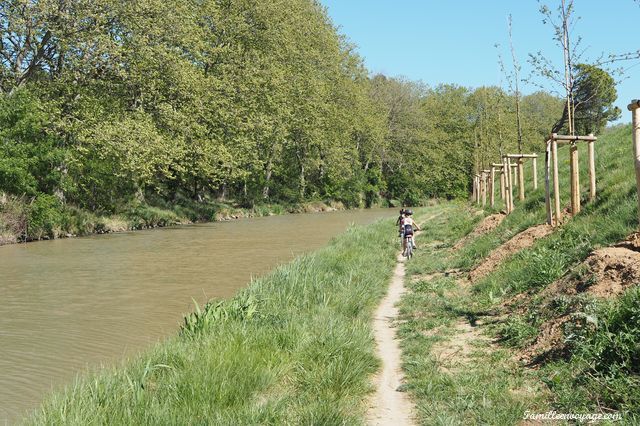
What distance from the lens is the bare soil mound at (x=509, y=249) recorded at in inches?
437

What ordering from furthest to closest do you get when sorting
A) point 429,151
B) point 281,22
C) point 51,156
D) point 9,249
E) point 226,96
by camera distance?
point 429,151, point 281,22, point 226,96, point 51,156, point 9,249

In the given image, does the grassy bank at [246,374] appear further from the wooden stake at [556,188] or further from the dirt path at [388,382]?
the wooden stake at [556,188]

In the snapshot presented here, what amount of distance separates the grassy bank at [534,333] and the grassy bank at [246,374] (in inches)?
30.4

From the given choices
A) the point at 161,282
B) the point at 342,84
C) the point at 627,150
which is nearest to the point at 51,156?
the point at 161,282

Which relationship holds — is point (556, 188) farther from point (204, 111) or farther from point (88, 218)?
point (204, 111)

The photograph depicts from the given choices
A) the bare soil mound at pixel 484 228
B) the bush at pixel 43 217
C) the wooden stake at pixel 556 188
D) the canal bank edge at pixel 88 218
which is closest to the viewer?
the wooden stake at pixel 556 188

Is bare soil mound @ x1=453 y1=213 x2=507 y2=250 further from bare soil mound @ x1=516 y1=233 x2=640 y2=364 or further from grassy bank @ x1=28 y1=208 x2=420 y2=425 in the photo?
bare soil mound @ x1=516 y1=233 x2=640 y2=364

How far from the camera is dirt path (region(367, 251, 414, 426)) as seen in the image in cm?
507

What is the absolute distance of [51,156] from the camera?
84.8 ft

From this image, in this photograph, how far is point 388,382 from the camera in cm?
606

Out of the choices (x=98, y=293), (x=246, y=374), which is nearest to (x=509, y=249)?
(x=246, y=374)

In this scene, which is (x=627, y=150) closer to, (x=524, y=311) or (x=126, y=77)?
(x=524, y=311)

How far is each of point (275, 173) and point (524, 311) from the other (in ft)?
167

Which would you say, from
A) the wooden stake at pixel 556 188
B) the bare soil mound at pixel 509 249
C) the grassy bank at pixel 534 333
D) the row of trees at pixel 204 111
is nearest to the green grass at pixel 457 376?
the grassy bank at pixel 534 333
